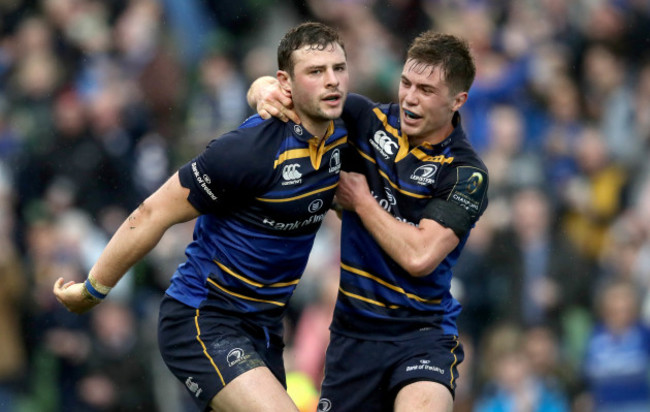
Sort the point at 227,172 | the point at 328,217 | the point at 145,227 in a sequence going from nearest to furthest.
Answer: the point at 227,172, the point at 145,227, the point at 328,217

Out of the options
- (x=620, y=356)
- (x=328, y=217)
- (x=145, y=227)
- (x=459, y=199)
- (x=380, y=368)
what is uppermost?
(x=145, y=227)

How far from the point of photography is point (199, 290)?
252 inches

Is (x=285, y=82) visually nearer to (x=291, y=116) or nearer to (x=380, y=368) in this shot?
(x=291, y=116)

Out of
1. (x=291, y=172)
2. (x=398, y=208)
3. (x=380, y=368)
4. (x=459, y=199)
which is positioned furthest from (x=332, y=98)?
(x=380, y=368)

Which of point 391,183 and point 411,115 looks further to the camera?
point 391,183

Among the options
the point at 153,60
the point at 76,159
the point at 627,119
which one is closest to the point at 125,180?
the point at 76,159

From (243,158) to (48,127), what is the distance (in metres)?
6.58

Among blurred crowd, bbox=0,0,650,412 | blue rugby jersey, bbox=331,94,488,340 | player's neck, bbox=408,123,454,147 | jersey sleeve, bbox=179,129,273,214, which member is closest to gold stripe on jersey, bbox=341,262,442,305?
blue rugby jersey, bbox=331,94,488,340

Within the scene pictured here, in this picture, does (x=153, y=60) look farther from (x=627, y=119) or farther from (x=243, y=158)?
(x=243, y=158)

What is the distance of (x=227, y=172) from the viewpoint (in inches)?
239

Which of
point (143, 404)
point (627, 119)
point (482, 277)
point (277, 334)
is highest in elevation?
point (277, 334)

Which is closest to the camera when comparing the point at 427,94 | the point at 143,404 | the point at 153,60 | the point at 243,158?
the point at 243,158

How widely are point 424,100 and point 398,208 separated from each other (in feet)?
2.03

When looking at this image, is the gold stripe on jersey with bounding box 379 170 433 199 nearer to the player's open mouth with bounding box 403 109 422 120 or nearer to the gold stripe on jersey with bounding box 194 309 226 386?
the player's open mouth with bounding box 403 109 422 120
